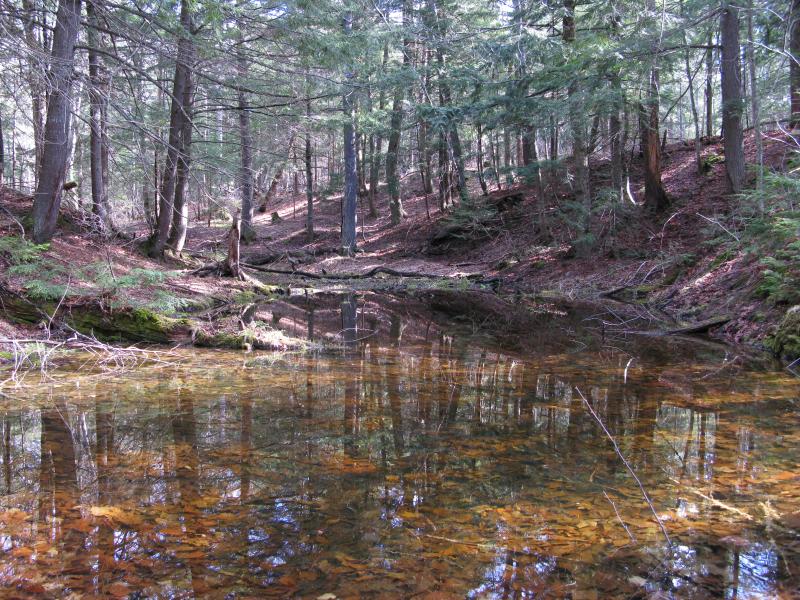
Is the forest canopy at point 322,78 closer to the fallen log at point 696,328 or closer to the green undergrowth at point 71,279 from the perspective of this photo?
the green undergrowth at point 71,279

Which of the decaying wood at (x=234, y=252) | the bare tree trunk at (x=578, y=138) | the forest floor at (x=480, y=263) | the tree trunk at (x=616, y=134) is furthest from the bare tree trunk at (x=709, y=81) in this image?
the decaying wood at (x=234, y=252)

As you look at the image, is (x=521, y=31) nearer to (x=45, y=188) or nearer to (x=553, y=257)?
(x=553, y=257)

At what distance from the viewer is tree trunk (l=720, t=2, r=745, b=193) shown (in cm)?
1380

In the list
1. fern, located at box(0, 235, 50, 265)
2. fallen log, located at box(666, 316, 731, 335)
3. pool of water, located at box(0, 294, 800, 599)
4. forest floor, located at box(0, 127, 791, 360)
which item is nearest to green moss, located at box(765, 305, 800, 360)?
forest floor, located at box(0, 127, 791, 360)

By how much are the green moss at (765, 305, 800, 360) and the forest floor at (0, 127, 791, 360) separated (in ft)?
1.31

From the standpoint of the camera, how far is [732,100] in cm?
1391

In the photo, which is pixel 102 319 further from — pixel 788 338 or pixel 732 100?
pixel 732 100

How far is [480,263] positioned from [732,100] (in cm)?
950

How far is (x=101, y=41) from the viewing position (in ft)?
36.7

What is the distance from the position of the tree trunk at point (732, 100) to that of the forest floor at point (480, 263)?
3.02ft

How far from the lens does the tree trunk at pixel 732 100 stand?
45.3 feet

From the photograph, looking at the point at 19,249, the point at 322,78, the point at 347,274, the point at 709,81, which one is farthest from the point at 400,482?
the point at 709,81

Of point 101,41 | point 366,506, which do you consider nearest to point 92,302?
point 101,41

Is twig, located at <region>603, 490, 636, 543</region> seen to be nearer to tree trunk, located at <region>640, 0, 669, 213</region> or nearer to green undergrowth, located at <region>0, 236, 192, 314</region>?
green undergrowth, located at <region>0, 236, 192, 314</region>
